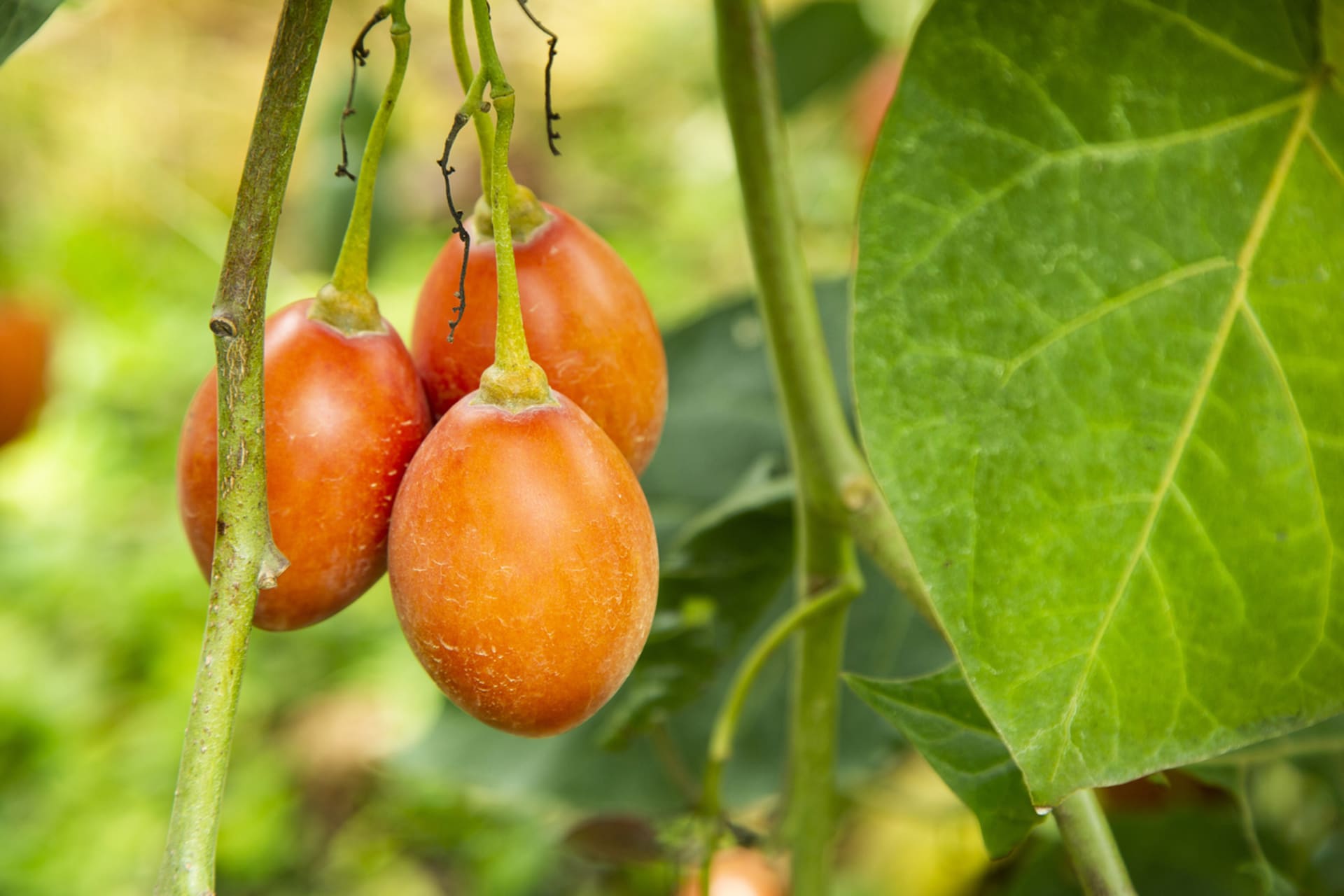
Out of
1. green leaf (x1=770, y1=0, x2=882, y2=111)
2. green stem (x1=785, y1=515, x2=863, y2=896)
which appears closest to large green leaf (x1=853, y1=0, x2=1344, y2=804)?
green stem (x1=785, y1=515, x2=863, y2=896)

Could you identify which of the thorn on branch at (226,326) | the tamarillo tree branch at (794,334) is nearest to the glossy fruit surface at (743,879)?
the tamarillo tree branch at (794,334)

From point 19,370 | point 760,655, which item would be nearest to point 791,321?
point 760,655

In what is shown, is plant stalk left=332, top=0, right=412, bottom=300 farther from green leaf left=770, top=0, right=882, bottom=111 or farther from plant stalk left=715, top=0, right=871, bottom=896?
green leaf left=770, top=0, right=882, bottom=111

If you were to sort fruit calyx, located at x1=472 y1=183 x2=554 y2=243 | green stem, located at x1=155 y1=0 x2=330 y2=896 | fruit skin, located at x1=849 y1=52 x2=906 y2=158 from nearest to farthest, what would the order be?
green stem, located at x1=155 y1=0 x2=330 y2=896
fruit calyx, located at x1=472 y1=183 x2=554 y2=243
fruit skin, located at x1=849 y1=52 x2=906 y2=158

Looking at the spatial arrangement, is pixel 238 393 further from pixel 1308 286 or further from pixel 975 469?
pixel 1308 286

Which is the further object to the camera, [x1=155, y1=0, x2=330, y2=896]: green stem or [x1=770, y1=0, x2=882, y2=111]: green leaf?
[x1=770, y1=0, x2=882, y2=111]: green leaf

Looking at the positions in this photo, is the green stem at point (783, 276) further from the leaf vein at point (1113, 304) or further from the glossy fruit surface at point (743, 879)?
the glossy fruit surface at point (743, 879)
